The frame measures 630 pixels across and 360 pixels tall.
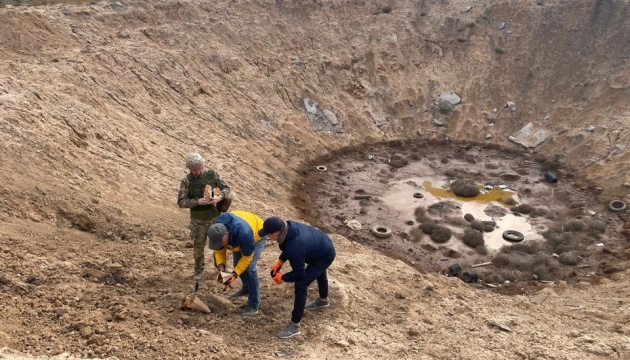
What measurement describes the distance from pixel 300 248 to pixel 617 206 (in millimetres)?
14552

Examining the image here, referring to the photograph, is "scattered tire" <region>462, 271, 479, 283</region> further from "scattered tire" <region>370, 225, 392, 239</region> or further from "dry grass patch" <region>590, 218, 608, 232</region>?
"dry grass patch" <region>590, 218, 608, 232</region>

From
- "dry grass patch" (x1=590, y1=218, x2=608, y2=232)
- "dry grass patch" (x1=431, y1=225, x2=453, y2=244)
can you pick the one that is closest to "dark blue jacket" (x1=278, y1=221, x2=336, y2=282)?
"dry grass patch" (x1=431, y1=225, x2=453, y2=244)

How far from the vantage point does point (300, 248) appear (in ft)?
18.0

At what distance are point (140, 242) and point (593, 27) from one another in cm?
2496

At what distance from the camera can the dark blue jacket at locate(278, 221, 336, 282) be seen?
545 cm

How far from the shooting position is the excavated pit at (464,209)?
12930mm

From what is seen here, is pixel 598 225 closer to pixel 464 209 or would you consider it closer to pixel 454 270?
pixel 464 209

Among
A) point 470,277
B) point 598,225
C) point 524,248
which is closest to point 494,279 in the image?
point 470,277

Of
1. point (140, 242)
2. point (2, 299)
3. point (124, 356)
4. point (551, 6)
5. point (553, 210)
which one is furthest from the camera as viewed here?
point (551, 6)

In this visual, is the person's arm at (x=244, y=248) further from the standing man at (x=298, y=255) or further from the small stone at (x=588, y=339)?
the small stone at (x=588, y=339)

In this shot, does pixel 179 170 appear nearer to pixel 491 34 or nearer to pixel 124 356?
pixel 124 356

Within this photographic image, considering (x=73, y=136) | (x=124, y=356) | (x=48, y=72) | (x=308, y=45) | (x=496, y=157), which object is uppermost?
(x=308, y=45)

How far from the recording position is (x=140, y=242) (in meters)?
7.95

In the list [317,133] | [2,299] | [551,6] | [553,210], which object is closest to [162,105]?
[317,133]
